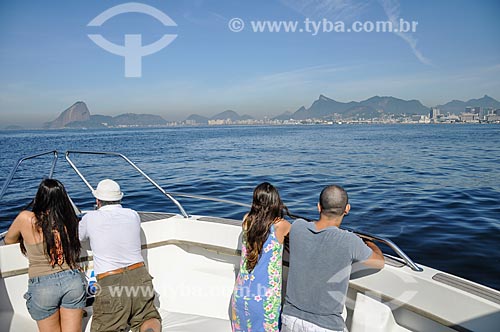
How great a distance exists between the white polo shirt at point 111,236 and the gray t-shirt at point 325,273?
3.52 ft

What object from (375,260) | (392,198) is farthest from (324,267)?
(392,198)

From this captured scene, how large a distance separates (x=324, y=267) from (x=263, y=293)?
1.45ft

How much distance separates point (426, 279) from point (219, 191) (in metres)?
8.22

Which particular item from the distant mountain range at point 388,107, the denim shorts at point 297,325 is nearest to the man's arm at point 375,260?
the denim shorts at point 297,325

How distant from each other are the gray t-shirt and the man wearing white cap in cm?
98

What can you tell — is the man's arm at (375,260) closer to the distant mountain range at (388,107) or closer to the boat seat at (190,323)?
the boat seat at (190,323)

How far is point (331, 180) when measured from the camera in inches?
523

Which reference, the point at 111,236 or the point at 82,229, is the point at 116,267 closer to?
the point at 111,236

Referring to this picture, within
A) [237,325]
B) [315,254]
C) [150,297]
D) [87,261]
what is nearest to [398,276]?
[315,254]

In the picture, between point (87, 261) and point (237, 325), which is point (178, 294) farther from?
point (237, 325)

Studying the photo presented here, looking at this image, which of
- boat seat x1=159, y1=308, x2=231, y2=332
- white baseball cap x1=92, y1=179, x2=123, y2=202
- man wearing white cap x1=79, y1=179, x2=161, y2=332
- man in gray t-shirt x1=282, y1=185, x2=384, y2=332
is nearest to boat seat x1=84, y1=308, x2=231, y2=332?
boat seat x1=159, y1=308, x2=231, y2=332

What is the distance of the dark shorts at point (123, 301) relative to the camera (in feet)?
7.52

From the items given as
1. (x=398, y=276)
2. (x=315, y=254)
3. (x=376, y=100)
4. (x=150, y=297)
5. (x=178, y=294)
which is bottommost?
(x=178, y=294)

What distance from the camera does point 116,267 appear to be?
235 cm
